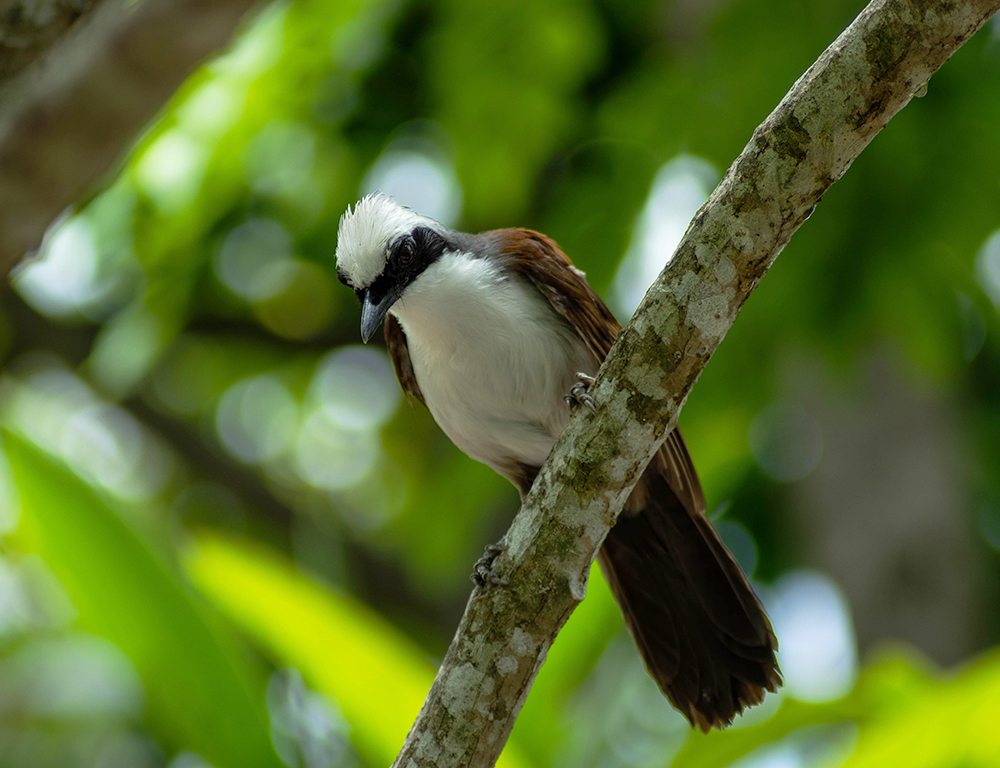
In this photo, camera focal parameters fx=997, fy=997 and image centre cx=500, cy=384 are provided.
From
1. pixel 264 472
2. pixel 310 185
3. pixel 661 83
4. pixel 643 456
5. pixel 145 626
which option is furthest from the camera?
pixel 264 472

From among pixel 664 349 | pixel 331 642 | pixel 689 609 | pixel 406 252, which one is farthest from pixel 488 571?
pixel 331 642

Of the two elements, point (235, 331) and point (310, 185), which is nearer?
point (310, 185)

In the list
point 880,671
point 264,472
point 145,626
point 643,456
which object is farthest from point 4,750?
point 643,456

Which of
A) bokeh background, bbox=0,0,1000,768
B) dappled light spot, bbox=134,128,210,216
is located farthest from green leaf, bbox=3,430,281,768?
dappled light spot, bbox=134,128,210,216

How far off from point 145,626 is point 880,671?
2897 mm

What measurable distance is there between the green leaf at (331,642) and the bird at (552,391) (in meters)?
1.15

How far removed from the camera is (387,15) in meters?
4.70

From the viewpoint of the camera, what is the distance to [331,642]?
13.0ft

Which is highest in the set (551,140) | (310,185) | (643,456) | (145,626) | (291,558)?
(310,185)

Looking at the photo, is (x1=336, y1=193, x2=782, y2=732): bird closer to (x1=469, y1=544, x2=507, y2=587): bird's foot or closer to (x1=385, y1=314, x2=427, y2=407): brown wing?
(x1=385, y1=314, x2=427, y2=407): brown wing

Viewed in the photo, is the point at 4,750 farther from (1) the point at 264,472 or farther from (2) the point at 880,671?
(2) the point at 880,671

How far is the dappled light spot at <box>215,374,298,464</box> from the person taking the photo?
705 centimetres

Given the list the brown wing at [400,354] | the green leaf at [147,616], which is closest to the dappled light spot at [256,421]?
the green leaf at [147,616]

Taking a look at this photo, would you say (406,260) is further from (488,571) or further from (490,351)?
(488,571)
